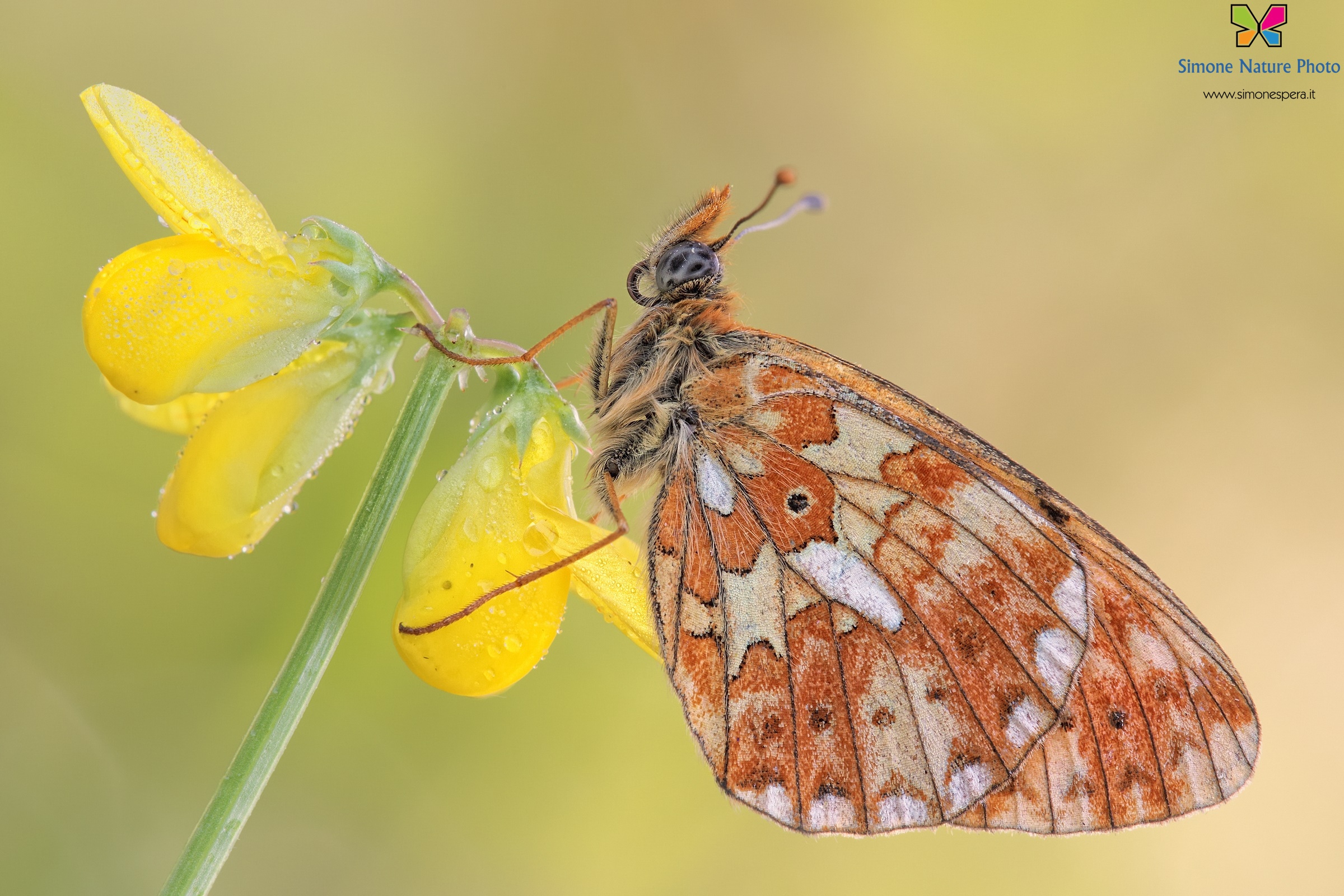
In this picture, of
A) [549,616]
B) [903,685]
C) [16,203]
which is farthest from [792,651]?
[16,203]

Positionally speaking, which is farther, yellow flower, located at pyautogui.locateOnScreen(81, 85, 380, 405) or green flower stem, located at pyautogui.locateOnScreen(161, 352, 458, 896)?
yellow flower, located at pyautogui.locateOnScreen(81, 85, 380, 405)

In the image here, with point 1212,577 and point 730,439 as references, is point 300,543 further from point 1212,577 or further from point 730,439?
point 1212,577

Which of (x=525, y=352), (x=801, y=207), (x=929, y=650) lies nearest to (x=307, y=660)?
(x=525, y=352)

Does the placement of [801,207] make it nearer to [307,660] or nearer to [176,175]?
[176,175]

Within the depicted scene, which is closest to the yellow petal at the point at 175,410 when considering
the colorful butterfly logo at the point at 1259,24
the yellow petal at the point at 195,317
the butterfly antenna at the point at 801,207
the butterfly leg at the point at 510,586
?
the yellow petal at the point at 195,317

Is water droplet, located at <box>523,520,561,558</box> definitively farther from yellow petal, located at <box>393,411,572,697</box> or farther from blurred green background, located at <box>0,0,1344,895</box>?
blurred green background, located at <box>0,0,1344,895</box>

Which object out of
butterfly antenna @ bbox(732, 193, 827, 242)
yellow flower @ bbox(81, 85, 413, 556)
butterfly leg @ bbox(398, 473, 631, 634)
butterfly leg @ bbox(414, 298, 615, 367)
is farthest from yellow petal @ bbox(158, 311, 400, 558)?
butterfly antenna @ bbox(732, 193, 827, 242)

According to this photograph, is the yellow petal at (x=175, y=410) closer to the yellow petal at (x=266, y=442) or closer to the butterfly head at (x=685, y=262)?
the yellow petal at (x=266, y=442)
